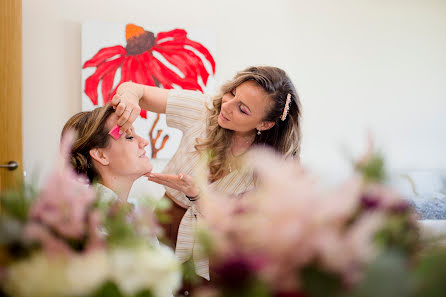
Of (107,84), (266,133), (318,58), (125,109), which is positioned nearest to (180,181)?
Answer: (125,109)

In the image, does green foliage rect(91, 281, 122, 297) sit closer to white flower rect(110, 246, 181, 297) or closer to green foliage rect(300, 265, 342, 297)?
white flower rect(110, 246, 181, 297)

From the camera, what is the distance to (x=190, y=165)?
196 cm

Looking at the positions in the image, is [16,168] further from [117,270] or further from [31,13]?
[117,270]

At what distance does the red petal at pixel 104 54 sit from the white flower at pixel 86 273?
2782 millimetres

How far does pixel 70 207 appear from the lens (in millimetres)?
427

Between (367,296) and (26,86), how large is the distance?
120 inches

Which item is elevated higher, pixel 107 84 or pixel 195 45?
pixel 195 45

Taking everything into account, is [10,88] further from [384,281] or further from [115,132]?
[384,281]

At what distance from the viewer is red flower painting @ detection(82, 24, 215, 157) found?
300 centimetres

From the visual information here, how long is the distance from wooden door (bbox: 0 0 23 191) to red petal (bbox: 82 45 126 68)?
0.70m

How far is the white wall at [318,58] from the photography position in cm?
297

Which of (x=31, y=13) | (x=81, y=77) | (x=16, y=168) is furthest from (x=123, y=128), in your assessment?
(x=31, y=13)

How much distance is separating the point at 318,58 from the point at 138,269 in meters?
3.32

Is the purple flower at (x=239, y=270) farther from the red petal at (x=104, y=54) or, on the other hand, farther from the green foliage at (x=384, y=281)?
the red petal at (x=104, y=54)
